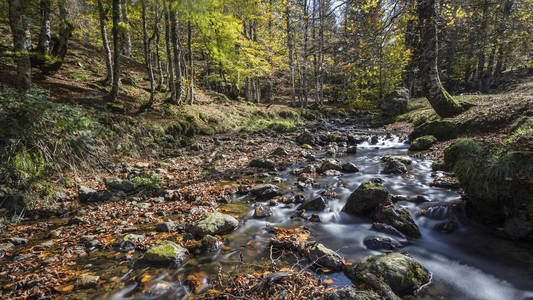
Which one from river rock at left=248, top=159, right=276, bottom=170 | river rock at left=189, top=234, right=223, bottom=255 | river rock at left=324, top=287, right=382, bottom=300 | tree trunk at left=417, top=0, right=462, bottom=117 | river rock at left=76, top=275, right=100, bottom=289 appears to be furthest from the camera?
tree trunk at left=417, top=0, right=462, bottom=117

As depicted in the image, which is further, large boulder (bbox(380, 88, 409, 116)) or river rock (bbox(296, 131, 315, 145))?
large boulder (bbox(380, 88, 409, 116))

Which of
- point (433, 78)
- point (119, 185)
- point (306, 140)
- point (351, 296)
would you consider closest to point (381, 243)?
point (351, 296)

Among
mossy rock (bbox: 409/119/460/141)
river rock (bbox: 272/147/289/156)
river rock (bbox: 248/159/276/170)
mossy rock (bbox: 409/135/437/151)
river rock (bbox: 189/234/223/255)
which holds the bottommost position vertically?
river rock (bbox: 189/234/223/255)

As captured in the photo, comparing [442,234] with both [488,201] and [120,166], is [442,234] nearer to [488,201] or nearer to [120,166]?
[488,201]

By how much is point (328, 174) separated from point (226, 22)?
40.4 ft

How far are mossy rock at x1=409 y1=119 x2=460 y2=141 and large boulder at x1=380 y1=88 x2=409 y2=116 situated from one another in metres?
11.2

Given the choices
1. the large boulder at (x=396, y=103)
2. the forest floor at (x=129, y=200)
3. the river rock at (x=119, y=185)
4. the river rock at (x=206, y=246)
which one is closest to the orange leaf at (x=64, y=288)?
the forest floor at (x=129, y=200)

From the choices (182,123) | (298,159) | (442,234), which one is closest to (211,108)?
(182,123)

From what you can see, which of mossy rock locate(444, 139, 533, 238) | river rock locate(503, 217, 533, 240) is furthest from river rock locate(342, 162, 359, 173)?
river rock locate(503, 217, 533, 240)

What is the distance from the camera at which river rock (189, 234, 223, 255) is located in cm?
392

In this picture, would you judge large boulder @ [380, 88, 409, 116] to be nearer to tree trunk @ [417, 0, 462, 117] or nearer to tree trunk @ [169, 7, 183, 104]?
tree trunk @ [417, 0, 462, 117]

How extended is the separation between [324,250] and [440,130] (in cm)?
1057

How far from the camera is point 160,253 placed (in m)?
3.60

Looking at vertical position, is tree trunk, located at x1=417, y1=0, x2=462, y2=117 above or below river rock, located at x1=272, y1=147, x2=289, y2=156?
above
